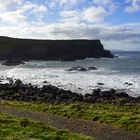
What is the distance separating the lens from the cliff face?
465ft

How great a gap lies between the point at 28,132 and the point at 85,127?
→ 6.23 m

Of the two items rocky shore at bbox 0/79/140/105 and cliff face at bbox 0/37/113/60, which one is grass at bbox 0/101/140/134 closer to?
rocky shore at bbox 0/79/140/105

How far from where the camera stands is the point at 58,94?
43844 millimetres

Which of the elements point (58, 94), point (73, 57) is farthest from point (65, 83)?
point (73, 57)

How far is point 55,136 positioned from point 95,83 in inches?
1476

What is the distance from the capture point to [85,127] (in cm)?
2461

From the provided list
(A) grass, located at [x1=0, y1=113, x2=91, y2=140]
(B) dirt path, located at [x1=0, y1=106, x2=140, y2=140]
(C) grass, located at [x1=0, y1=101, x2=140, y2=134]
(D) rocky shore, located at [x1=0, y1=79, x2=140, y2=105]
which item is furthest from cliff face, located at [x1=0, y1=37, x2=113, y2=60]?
(A) grass, located at [x1=0, y1=113, x2=91, y2=140]

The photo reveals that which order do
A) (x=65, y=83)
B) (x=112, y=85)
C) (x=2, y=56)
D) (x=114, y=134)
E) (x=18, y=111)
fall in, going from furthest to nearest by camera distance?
1. (x=2, y=56)
2. (x=65, y=83)
3. (x=112, y=85)
4. (x=18, y=111)
5. (x=114, y=134)

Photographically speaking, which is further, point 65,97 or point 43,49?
point 43,49

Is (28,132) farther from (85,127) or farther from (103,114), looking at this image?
(103,114)

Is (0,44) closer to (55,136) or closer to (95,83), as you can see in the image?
Answer: (95,83)

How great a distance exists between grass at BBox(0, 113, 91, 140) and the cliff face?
379 ft

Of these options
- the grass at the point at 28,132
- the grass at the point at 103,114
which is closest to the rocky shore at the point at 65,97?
the grass at the point at 103,114

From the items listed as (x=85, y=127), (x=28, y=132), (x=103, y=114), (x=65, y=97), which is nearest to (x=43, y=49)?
(x=65, y=97)
